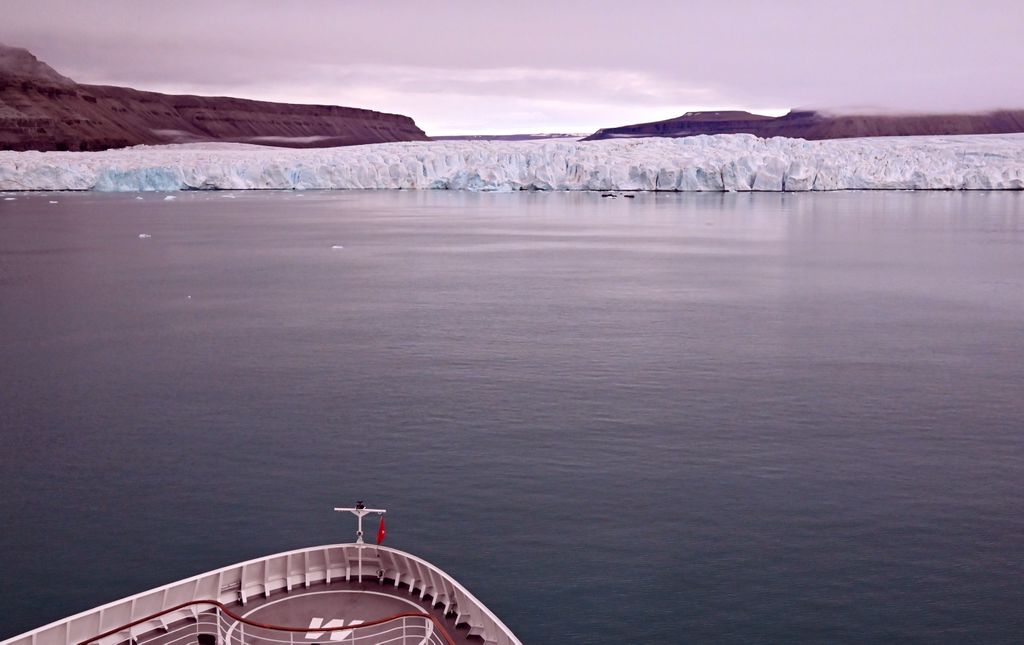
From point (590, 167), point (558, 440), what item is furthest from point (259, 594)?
point (590, 167)

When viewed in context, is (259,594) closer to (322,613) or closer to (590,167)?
(322,613)

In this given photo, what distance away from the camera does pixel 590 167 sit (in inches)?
3000

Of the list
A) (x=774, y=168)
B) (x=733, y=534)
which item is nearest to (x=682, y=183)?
(x=774, y=168)

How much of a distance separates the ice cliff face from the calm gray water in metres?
41.1

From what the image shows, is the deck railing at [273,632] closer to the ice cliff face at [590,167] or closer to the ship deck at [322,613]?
the ship deck at [322,613]

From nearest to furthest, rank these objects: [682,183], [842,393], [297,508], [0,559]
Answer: [0,559] → [297,508] → [842,393] → [682,183]

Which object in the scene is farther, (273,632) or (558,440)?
(558,440)

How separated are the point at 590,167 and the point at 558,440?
62691 millimetres

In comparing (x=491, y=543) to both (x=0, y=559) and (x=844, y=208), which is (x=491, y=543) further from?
(x=844, y=208)

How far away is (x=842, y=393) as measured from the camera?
1809cm

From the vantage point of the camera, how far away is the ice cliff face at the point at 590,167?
7406 centimetres

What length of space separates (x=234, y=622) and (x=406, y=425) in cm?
710

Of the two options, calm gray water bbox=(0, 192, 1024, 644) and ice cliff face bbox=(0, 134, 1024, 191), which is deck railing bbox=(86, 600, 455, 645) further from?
ice cliff face bbox=(0, 134, 1024, 191)

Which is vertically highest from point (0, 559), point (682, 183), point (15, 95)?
point (15, 95)
